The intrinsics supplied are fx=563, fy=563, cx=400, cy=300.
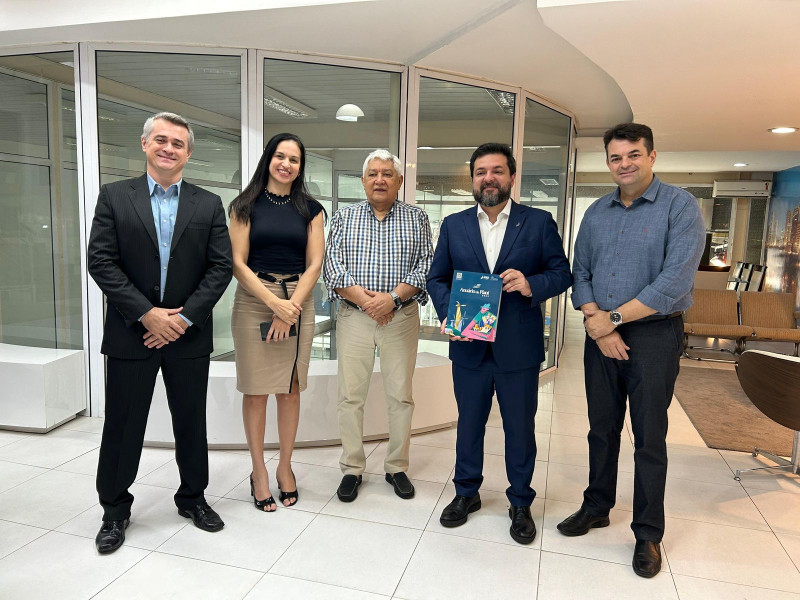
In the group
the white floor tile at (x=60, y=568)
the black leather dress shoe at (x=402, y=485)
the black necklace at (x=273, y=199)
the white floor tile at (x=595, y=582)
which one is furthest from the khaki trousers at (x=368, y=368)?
the white floor tile at (x=60, y=568)

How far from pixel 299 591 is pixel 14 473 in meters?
2.27

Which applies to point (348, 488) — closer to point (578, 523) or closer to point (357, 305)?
point (357, 305)

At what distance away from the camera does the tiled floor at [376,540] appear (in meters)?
2.43

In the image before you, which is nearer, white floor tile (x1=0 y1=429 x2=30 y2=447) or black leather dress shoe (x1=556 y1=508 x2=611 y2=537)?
black leather dress shoe (x1=556 y1=508 x2=611 y2=537)

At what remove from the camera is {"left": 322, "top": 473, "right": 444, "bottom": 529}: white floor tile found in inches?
119

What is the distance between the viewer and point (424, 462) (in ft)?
12.5

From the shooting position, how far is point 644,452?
2602 mm

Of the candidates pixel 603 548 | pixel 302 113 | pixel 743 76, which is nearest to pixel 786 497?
pixel 603 548

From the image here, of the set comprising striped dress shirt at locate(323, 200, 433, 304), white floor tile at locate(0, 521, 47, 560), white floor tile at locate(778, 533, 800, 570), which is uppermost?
striped dress shirt at locate(323, 200, 433, 304)

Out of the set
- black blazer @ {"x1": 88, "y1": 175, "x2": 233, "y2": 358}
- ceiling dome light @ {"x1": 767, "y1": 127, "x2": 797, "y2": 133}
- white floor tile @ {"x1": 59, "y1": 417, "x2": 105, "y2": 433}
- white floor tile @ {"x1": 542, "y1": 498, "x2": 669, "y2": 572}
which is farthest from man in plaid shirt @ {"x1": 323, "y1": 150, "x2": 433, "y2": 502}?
ceiling dome light @ {"x1": 767, "y1": 127, "x2": 797, "y2": 133}

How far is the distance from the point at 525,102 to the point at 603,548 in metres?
4.20

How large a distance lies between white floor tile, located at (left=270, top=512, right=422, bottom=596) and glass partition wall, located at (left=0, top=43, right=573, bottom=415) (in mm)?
2084

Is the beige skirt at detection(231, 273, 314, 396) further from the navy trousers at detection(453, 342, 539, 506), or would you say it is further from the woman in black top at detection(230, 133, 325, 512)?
the navy trousers at detection(453, 342, 539, 506)

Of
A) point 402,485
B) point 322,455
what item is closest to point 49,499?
point 322,455
